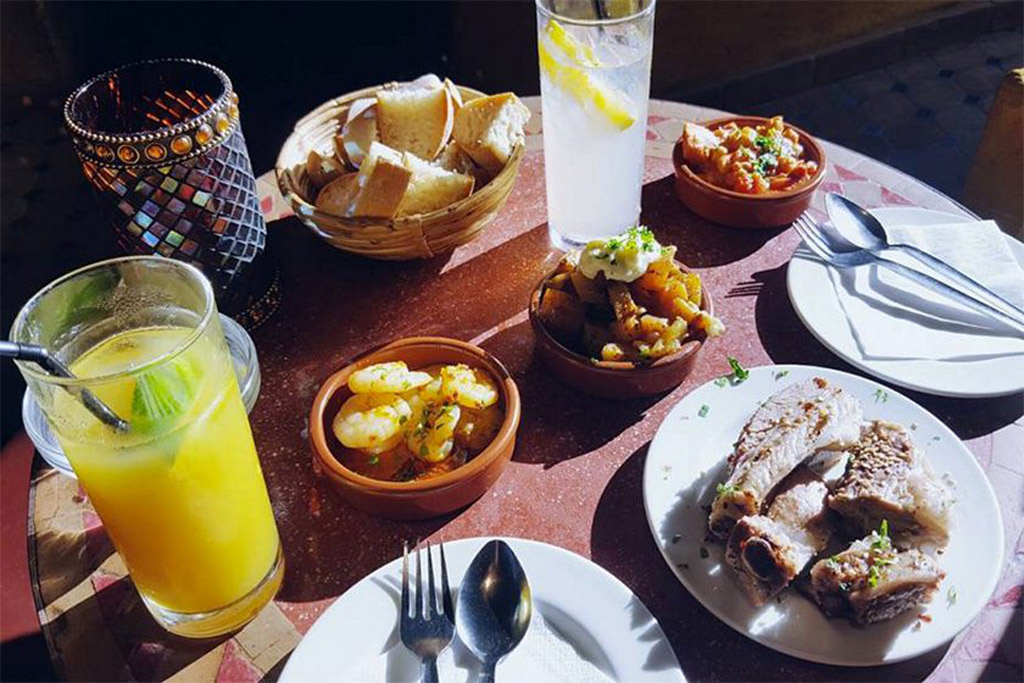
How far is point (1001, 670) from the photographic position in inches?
39.2

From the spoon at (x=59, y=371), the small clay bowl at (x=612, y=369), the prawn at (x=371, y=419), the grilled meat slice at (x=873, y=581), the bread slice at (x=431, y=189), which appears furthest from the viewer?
the bread slice at (x=431, y=189)

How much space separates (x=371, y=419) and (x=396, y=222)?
1.29ft

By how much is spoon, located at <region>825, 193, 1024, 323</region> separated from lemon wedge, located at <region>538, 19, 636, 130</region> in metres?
0.42

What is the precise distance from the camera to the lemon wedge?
4.70ft

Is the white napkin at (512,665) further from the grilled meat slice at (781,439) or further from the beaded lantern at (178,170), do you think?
the beaded lantern at (178,170)

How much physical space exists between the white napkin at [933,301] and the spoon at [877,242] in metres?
0.02

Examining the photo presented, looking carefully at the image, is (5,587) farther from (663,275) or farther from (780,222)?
(780,222)

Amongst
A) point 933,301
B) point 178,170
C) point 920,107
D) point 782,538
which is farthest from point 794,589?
point 920,107

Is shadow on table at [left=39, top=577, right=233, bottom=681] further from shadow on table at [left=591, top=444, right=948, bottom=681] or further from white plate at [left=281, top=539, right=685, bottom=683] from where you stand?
shadow on table at [left=591, top=444, right=948, bottom=681]

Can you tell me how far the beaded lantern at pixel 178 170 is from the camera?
1.30 metres

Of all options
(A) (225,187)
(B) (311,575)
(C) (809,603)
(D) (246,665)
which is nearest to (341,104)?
(A) (225,187)

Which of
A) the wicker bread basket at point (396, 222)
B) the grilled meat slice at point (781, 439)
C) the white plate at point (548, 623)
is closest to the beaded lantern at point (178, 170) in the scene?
the wicker bread basket at point (396, 222)

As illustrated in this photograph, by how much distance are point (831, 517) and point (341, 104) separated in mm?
1193

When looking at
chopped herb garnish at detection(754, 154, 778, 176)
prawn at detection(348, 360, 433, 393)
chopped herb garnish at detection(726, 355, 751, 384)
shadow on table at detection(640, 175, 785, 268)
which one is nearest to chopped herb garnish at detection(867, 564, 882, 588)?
chopped herb garnish at detection(726, 355, 751, 384)
